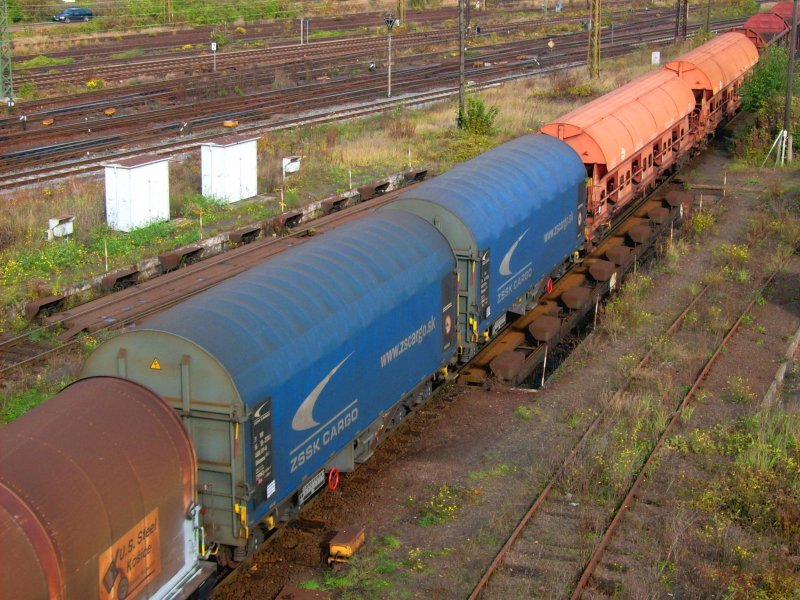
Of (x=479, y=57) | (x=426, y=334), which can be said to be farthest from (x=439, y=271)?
(x=479, y=57)

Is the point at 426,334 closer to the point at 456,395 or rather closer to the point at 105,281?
the point at 456,395

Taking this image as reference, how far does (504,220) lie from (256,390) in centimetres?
777

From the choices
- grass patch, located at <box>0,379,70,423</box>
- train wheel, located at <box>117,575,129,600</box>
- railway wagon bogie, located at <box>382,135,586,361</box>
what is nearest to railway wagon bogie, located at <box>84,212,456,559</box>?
railway wagon bogie, located at <box>382,135,586,361</box>

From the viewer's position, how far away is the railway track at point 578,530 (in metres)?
11.5

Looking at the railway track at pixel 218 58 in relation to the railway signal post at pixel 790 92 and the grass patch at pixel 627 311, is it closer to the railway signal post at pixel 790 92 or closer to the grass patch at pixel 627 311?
the railway signal post at pixel 790 92

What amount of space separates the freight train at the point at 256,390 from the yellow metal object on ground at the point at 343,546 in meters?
0.69

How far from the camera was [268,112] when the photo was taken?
43.7 metres

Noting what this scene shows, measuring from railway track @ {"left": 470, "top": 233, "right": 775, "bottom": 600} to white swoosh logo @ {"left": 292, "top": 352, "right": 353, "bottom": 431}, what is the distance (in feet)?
8.76

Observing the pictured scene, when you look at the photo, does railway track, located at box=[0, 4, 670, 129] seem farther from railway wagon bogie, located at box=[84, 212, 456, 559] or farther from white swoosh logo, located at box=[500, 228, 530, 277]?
railway wagon bogie, located at box=[84, 212, 456, 559]

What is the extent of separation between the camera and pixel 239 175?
98.1 ft

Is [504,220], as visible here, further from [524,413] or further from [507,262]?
[524,413]

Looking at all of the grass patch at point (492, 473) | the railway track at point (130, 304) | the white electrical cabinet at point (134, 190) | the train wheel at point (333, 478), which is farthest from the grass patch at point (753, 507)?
the white electrical cabinet at point (134, 190)

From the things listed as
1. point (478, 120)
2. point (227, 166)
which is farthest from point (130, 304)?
point (478, 120)

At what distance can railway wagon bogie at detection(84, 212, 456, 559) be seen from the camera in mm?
9953
